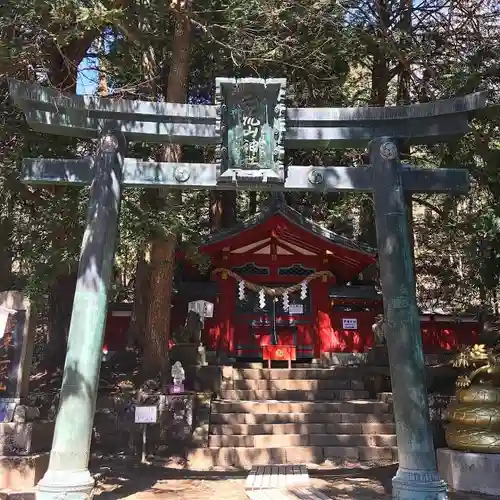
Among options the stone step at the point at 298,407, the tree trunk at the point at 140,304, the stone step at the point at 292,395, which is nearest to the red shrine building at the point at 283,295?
the tree trunk at the point at 140,304

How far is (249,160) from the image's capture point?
6.15 meters

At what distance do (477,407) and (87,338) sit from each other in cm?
486

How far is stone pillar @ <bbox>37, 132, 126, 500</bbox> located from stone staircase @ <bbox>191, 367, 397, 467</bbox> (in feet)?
14.1

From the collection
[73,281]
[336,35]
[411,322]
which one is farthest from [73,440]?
[336,35]

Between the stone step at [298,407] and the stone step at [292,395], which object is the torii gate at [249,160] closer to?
the stone step at [298,407]

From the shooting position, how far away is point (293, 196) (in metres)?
17.9

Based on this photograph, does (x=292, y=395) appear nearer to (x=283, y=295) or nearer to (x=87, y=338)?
(x=283, y=295)

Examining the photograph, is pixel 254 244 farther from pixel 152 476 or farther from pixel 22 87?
pixel 22 87

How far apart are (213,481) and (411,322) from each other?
149 inches

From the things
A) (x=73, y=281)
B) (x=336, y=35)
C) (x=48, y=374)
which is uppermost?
(x=336, y=35)

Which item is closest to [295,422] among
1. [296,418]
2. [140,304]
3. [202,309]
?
[296,418]

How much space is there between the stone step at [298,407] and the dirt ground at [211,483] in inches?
67.2

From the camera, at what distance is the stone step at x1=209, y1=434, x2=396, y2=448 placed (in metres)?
9.38

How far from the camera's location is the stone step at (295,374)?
1213 cm
